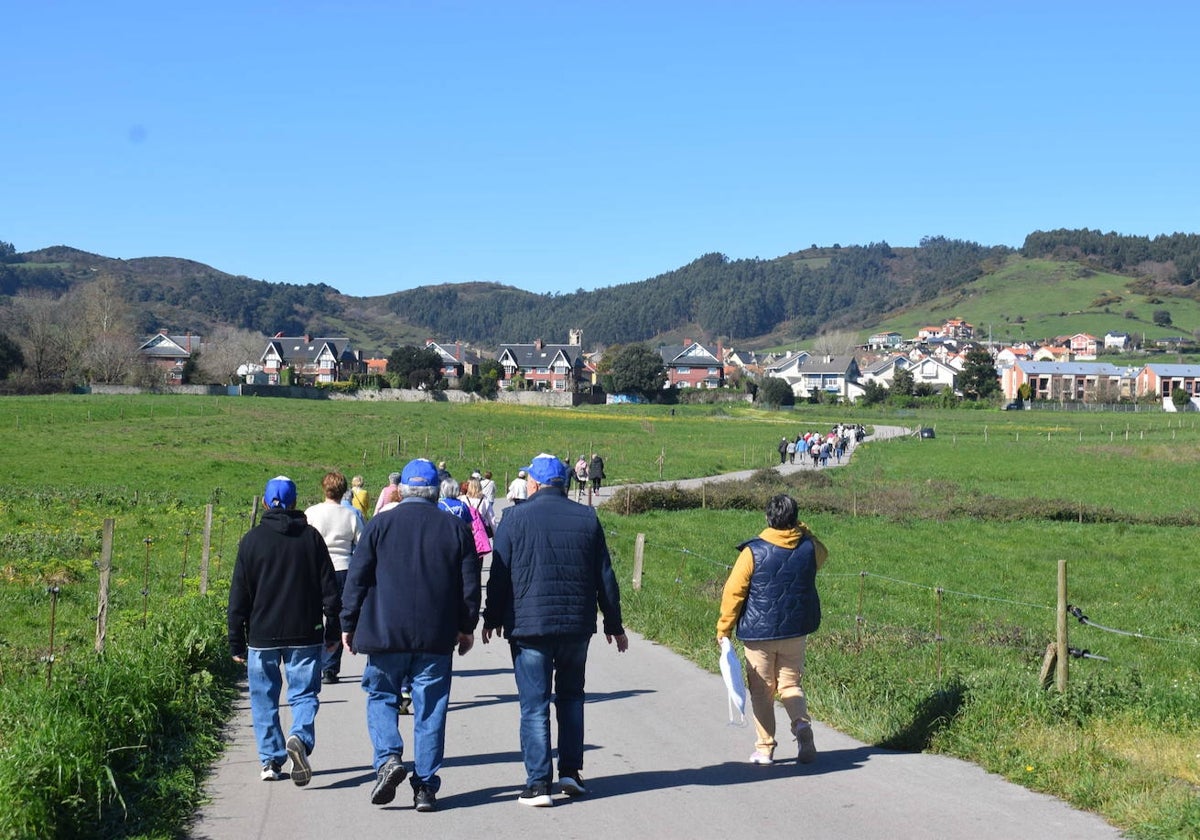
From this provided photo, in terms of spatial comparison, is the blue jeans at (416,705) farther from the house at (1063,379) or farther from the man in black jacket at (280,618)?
the house at (1063,379)

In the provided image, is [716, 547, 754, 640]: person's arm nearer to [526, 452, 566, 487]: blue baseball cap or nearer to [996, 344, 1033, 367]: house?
[526, 452, 566, 487]: blue baseball cap

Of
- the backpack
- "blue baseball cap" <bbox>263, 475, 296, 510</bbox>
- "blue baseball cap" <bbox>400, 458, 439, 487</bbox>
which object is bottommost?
the backpack

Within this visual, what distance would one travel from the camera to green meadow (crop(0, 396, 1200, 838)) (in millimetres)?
7266

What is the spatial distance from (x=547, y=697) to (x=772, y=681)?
5.68 ft

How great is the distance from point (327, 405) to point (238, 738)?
82.2 m

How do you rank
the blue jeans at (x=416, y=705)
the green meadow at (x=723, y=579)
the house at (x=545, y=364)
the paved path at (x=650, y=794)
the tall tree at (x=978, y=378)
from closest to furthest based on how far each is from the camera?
1. the paved path at (x=650, y=794)
2. the blue jeans at (x=416, y=705)
3. the green meadow at (x=723, y=579)
4. the tall tree at (x=978, y=378)
5. the house at (x=545, y=364)

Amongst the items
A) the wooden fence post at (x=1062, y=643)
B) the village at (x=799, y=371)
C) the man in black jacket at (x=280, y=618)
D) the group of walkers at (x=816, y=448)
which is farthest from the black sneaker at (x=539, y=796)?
the village at (x=799, y=371)

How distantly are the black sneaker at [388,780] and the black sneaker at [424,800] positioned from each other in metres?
0.12

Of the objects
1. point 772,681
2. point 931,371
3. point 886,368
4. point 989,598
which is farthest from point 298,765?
point 886,368

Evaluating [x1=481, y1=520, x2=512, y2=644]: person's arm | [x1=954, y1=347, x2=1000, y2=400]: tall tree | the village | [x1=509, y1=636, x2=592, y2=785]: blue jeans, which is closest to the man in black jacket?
[x1=481, y1=520, x2=512, y2=644]: person's arm

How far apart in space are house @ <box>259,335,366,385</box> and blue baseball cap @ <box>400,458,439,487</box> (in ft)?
505

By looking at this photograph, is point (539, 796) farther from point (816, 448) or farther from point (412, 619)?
point (816, 448)

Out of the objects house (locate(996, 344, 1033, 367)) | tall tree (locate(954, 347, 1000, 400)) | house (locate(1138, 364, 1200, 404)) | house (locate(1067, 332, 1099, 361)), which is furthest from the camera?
house (locate(1067, 332, 1099, 361))

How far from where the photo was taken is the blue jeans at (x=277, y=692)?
7633mm
